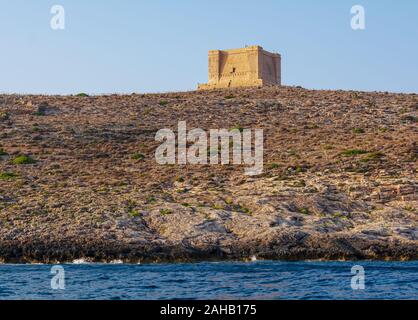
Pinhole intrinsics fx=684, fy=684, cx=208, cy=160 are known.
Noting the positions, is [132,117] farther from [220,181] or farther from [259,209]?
[259,209]

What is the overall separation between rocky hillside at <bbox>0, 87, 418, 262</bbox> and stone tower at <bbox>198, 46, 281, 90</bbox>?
22851 millimetres

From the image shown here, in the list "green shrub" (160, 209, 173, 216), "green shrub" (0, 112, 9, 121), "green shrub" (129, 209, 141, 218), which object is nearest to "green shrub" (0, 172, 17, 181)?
"green shrub" (129, 209, 141, 218)

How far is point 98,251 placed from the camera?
3616 cm

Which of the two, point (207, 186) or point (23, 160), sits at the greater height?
point (23, 160)

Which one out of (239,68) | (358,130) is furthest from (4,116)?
(239,68)

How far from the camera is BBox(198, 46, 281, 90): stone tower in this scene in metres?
101

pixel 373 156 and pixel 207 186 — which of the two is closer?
pixel 207 186

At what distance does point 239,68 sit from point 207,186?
5727 centimetres

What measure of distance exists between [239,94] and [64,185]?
4116cm

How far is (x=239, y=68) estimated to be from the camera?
10331 cm

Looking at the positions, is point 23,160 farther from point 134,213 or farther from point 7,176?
point 134,213

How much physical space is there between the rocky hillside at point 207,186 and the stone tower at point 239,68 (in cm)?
2285

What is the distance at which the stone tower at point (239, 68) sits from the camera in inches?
3991

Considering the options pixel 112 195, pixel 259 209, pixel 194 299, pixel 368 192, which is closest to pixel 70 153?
pixel 112 195
